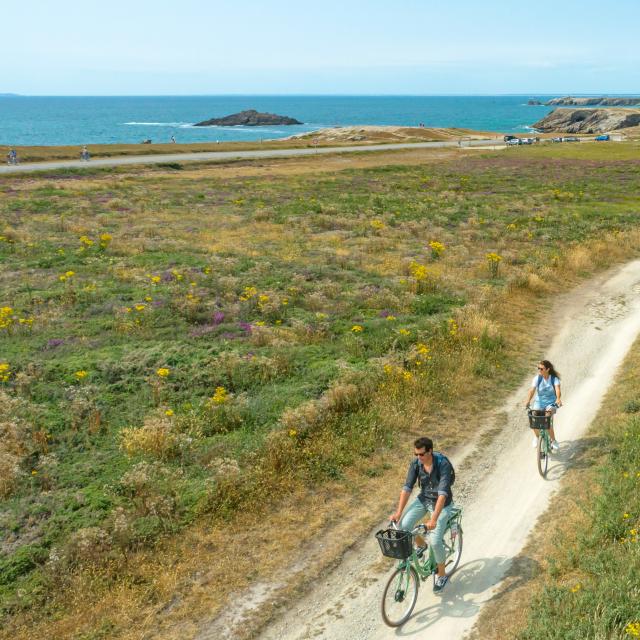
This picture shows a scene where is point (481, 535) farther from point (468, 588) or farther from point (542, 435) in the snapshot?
point (542, 435)

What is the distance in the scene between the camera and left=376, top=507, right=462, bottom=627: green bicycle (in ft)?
26.5

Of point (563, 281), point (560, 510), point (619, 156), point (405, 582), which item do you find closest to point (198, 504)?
point (405, 582)

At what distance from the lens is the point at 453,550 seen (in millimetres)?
9352

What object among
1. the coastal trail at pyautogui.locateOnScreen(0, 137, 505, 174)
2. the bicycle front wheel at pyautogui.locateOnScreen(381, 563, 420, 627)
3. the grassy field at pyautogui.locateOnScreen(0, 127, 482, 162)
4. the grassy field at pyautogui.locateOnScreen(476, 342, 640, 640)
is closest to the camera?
the grassy field at pyautogui.locateOnScreen(476, 342, 640, 640)

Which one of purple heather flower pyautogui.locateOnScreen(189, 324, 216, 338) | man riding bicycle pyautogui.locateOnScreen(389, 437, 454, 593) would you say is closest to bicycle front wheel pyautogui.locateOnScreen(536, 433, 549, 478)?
man riding bicycle pyautogui.locateOnScreen(389, 437, 454, 593)

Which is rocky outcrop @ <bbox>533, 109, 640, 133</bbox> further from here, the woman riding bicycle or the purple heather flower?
the woman riding bicycle

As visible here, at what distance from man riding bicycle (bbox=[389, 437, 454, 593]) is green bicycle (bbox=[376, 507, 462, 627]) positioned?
0.50 feet

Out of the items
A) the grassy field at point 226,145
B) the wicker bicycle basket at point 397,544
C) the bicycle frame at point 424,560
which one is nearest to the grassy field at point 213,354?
the bicycle frame at point 424,560

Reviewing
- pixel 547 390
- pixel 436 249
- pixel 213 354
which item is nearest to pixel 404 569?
pixel 547 390

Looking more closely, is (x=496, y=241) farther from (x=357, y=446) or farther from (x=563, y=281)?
(x=357, y=446)

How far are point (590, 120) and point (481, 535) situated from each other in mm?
154690

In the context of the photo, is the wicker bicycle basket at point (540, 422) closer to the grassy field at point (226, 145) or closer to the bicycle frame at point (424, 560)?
the bicycle frame at point (424, 560)

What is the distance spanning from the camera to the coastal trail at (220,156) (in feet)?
199

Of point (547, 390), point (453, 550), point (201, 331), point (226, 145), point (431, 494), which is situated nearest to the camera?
point (431, 494)
